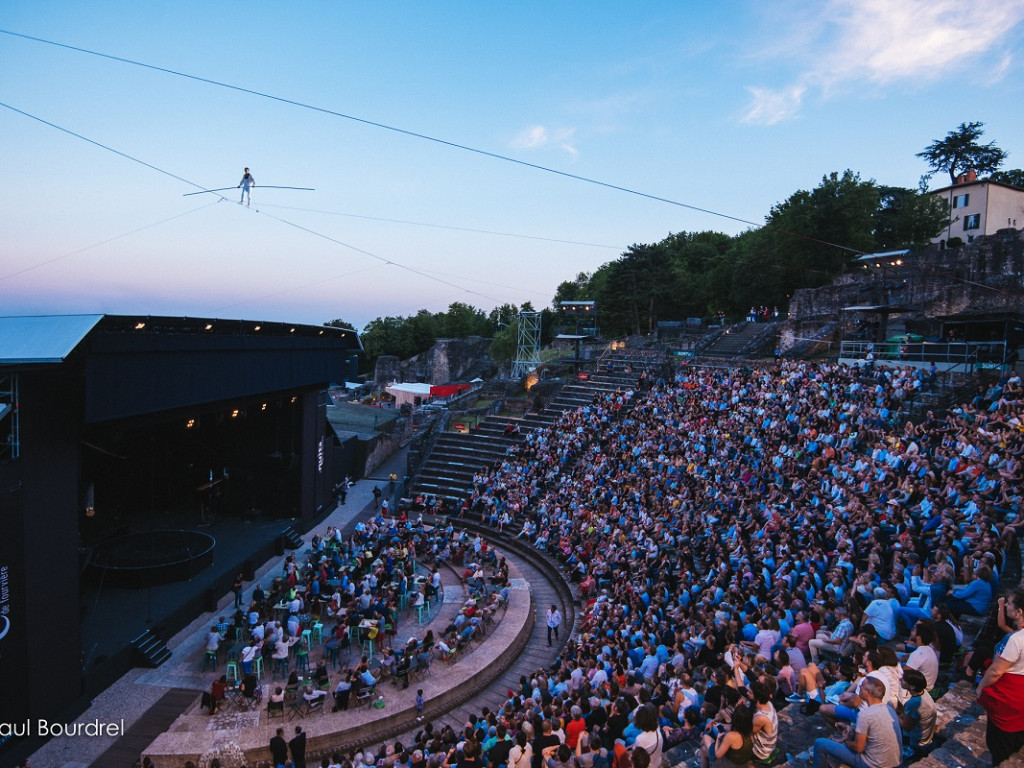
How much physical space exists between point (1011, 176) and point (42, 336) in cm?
6083

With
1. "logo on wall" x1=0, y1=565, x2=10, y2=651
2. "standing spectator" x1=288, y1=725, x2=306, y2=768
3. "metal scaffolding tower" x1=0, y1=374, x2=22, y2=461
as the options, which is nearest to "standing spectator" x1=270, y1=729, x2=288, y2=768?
"standing spectator" x1=288, y1=725, x2=306, y2=768

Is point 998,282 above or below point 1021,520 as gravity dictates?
above

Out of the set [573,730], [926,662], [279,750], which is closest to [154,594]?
[279,750]

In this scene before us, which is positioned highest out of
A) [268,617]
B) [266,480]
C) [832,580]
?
[832,580]

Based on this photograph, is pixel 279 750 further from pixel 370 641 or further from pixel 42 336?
pixel 42 336

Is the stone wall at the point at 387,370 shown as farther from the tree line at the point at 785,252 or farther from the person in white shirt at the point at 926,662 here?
the person in white shirt at the point at 926,662

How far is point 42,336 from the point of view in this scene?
9.41 metres

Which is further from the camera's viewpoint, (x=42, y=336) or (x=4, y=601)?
(x=42, y=336)

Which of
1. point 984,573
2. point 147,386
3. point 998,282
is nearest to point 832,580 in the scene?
point 984,573

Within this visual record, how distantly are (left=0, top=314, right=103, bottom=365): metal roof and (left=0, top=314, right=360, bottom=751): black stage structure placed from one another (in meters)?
0.03

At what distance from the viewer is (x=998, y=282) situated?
2903cm

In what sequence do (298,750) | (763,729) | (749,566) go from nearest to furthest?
(763,729)
(298,750)
(749,566)

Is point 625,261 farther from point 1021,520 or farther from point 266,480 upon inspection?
point 1021,520

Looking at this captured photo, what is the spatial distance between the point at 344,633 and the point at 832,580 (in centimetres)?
903
